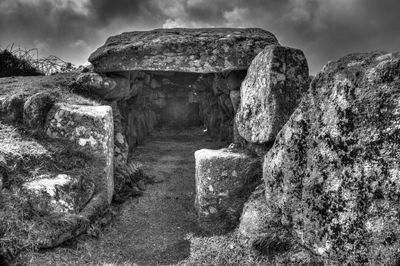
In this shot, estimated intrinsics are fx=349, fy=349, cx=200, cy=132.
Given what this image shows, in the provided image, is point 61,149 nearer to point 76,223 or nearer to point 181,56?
point 76,223

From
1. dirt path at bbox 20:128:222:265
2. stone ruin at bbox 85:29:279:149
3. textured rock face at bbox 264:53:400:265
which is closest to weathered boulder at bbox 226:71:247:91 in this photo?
stone ruin at bbox 85:29:279:149

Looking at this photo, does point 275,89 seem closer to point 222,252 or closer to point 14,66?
point 222,252

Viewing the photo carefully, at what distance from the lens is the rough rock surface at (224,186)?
4688mm

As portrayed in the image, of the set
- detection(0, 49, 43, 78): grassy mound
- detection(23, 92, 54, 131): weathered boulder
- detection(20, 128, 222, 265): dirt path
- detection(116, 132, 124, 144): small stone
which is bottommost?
detection(20, 128, 222, 265): dirt path

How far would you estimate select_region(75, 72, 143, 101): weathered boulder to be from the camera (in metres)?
6.53

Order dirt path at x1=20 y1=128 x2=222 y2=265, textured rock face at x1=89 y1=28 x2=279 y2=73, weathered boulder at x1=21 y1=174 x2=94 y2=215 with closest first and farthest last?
dirt path at x1=20 y1=128 x2=222 y2=265
weathered boulder at x1=21 y1=174 x2=94 y2=215
textured rock face at x1=89 y1=28 x2=279 y2=73

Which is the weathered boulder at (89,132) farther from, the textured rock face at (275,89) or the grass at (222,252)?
the textured rock face at (275,89)

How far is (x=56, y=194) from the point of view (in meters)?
4.68

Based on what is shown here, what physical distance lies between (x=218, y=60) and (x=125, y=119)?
291 cm

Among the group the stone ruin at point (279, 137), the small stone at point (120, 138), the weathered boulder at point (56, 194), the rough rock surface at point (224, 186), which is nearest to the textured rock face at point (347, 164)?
the stone ruin at point (279, 137)

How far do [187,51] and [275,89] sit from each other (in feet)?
7.47

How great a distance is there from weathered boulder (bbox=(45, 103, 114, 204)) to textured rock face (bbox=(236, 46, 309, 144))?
2.35 m

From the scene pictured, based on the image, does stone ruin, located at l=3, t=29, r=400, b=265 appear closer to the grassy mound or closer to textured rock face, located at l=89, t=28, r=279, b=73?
textured rock face, located at l=89, t=28, r=279, b=73

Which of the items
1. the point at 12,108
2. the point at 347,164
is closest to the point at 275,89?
the point at 347,164
